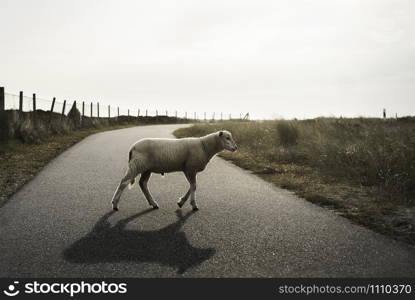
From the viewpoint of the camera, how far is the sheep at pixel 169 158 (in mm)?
6285

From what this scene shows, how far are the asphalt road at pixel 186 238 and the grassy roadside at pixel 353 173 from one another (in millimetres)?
556

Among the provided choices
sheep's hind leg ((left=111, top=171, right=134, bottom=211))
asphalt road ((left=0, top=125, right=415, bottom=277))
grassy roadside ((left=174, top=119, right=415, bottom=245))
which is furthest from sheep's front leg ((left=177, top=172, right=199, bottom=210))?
grassy roadside ((left=174, top=119, right=415, bottom=245))

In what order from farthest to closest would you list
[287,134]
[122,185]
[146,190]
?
[287,134], [146,190], [122,185]

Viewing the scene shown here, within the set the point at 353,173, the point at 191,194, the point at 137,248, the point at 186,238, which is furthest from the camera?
the point at 353,173

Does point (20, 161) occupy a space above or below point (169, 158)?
below

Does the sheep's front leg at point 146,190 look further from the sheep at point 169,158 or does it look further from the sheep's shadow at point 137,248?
the sheep's shadow at point 137,248

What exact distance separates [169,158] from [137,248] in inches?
90.0

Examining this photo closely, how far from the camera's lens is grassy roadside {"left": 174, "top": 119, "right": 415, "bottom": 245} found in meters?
6.09

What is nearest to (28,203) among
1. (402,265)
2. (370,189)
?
(402,265)

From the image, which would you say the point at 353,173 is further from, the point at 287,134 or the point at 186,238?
the point at 287,134

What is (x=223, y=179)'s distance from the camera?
9.59 m

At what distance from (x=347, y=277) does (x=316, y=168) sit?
7373mm

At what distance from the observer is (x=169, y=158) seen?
646cm

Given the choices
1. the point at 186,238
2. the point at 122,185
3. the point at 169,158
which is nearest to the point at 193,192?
the point at 169,158
